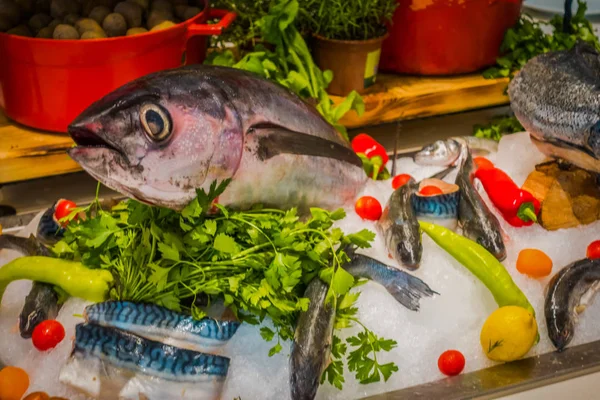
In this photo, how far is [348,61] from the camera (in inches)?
84.7

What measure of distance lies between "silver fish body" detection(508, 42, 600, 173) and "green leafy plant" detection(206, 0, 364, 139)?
0.48m

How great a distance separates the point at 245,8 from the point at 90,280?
1227 millimetres

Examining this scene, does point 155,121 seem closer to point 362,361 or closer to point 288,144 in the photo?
point 288,144

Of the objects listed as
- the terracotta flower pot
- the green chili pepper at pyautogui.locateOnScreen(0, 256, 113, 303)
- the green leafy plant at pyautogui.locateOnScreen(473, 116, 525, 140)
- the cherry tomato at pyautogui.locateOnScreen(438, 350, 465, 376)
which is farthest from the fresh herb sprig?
the green leafy plant at pyautogui.locateOnScreen(473, 116, 525, 140)

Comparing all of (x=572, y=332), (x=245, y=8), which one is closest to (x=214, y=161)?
(x=572, y=332)

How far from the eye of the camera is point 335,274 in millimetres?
1214

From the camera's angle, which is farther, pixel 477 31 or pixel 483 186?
pixel 477 31

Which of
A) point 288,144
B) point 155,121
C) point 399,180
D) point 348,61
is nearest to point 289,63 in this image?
point 348,61

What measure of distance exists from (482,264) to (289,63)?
37.3 inches

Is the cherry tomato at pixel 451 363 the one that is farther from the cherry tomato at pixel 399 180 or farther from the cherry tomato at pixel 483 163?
the cherry tomato at pixel 483 163

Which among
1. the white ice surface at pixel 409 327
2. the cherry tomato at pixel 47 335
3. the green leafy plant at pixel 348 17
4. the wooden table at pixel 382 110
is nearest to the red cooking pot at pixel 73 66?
the wooden table at pixel 382 110

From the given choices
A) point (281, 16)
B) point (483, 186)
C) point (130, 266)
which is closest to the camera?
point (130, 266)

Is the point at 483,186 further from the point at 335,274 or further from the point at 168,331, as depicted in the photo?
the point at 168,331

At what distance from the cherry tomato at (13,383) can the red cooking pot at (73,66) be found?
0.84 meters
